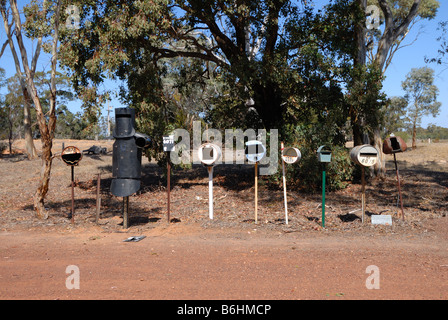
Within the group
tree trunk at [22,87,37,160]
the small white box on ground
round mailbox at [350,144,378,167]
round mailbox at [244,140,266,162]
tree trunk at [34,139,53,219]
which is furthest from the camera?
tree trunk at [22,87,37,160]

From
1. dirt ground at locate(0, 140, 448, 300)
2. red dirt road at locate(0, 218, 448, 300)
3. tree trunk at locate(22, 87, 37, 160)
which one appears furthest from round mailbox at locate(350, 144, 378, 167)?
tree trunk at locate(22, 87, 37, 160)

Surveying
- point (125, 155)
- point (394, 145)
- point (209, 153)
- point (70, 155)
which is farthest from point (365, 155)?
point (70, 155)

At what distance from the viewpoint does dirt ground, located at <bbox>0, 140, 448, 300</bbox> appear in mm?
5160

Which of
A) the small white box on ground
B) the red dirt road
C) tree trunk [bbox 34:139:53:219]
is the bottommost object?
the red dirt road

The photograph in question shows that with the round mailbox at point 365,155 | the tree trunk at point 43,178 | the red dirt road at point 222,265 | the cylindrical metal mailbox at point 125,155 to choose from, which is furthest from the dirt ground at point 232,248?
the round mailbox at point 365,155

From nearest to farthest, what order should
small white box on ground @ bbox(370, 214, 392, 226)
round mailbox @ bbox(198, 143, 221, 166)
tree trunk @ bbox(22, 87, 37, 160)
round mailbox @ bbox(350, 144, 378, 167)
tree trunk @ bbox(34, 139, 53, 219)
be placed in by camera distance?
round mailbox @ bbox(350, 144, 378, 167) < small white box on ground @ bbox(370, 214, 392, 226) < round mailbox @ bbox(198, 143, 221, 166) < tree trunk @ bbox(34, 139, 53, 219) < tree trunk @ bbox(22, 87, 37, 160)

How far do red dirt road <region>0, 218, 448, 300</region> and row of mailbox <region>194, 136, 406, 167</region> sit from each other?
165cm

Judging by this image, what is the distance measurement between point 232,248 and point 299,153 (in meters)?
3.06

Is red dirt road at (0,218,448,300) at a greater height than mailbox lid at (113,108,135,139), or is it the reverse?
mailbox lid at (113,108,135,139)

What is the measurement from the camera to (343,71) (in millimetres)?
13477

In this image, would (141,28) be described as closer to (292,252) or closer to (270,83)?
(270,83)

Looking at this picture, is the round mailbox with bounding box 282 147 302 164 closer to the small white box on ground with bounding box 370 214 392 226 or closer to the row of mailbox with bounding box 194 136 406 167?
the row of mailbox with bounding box 194 136 406 167

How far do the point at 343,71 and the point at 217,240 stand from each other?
8145mm

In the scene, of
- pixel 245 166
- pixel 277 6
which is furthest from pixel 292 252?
pixel 245 166
